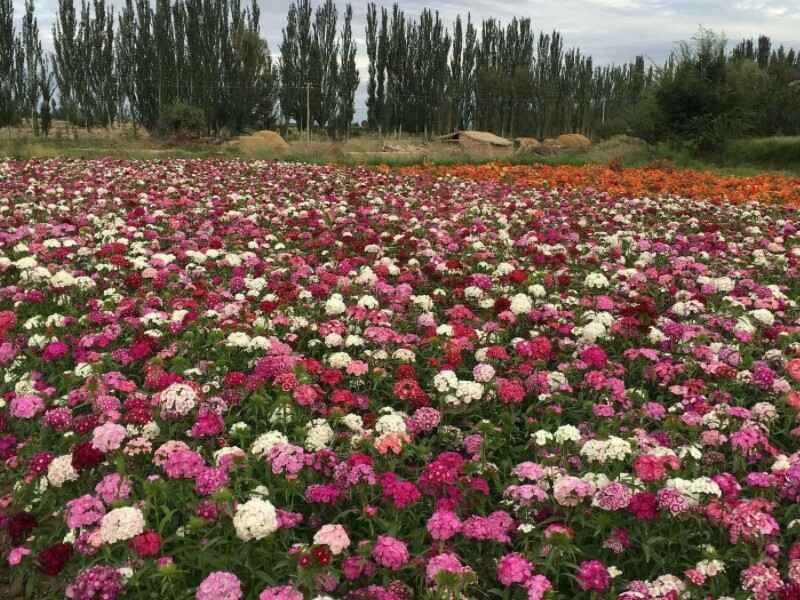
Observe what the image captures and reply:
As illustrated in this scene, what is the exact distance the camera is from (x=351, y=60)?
4066cm

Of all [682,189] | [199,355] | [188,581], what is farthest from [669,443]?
[682,189]

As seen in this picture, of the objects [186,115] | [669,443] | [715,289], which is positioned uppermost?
[186,115]

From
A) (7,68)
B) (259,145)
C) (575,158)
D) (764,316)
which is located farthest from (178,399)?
(7,68)

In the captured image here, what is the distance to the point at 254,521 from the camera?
2324mm

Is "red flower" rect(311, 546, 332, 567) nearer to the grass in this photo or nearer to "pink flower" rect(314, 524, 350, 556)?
"pink flower" rect(314, 524, 350, 556)

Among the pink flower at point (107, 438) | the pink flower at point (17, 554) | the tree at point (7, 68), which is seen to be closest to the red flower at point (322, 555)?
the pink flower at point (107, 438)

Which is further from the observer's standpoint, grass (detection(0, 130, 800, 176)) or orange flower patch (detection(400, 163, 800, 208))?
grass (detection(0, 130, 800, 176))

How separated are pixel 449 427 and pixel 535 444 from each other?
1.44 ft

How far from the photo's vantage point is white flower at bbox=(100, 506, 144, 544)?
2322 millimetres

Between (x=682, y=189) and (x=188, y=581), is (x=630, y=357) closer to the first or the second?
(x=188, y=581)

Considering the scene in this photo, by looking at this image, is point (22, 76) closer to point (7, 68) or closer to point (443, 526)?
point (7, 68)

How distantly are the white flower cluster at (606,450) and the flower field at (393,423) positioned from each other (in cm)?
2

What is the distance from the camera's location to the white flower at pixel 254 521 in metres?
2.32

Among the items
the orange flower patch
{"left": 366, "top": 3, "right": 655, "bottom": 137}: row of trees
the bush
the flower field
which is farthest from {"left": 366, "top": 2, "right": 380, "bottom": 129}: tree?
the flower field
